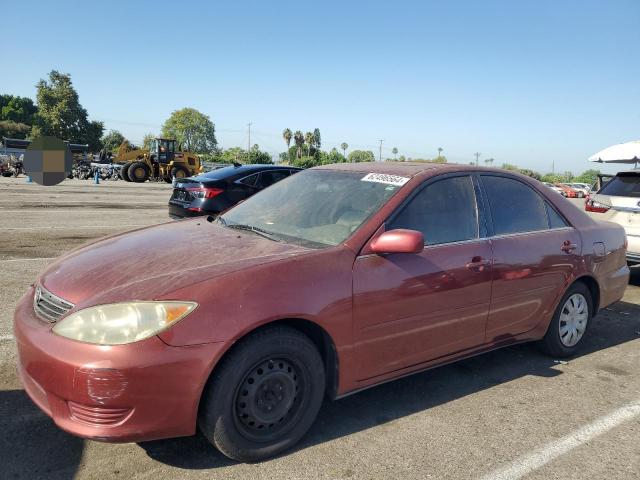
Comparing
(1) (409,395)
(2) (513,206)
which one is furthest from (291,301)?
(2) (513,206)

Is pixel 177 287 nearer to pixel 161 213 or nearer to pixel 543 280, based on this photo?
pixel 543 280

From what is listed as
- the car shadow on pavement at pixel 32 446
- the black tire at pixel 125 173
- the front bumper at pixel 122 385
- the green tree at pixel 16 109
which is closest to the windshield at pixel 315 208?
the front bumper at pixel 122 385

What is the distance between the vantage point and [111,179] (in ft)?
104

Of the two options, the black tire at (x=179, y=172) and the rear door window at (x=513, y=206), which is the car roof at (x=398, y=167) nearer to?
the rear door window at (x=513, y=206)

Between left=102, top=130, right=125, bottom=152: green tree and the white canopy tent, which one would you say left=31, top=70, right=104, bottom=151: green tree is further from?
the white canopy tent

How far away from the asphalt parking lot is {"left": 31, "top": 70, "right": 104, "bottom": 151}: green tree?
7505cm

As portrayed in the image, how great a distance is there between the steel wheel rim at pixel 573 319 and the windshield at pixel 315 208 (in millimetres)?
2062

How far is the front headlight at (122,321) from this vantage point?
226cm

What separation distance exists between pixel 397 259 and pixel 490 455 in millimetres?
1186

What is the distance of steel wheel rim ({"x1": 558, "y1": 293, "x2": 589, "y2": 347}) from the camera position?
425 cm

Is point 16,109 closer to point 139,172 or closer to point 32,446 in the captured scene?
point 139,172

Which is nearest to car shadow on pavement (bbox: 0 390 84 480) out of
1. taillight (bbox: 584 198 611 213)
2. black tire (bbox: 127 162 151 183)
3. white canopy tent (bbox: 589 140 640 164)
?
taillight (bbox: 584 198 611 213)

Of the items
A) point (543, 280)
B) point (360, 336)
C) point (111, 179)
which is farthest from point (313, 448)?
point (111, 179)

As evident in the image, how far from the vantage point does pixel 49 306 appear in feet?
8.45
